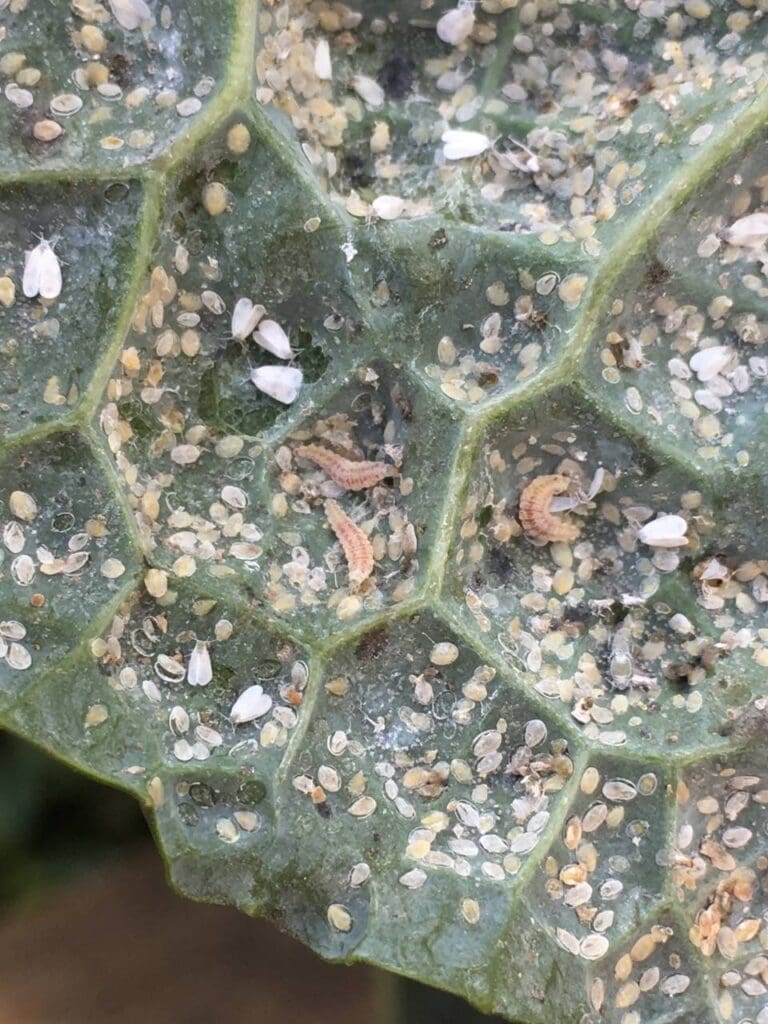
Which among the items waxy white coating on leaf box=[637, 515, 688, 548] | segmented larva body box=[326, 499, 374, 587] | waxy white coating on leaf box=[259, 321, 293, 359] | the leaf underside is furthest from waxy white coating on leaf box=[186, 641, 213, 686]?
waxy white coating on leaf box=[637, 515, 688, 548]

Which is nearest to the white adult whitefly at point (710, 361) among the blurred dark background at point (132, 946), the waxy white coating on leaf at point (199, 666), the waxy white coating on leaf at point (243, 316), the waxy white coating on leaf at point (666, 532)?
the waxy white coating on leaf at point (666, 532)

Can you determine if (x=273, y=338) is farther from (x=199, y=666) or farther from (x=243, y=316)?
(x=199, y=666)

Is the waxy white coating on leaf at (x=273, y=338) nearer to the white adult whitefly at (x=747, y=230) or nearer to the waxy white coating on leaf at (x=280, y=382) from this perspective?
the waxy white coating on leaf at (x=280, y=382)

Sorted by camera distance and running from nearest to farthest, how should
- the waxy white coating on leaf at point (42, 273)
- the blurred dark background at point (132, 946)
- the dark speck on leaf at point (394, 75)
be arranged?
the waxy white coating on leaf at point (42, 273), the dark speck on leaf at point (394, 75), the blurred dark background at point (132, 946)

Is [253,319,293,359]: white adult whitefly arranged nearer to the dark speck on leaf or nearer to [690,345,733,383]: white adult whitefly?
the dark speck on leaf

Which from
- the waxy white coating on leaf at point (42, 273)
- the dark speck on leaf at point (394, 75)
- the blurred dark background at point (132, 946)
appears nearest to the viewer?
the waxy white coating on leaf at point (42, 273)

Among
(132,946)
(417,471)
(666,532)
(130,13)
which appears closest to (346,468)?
(417,471)
